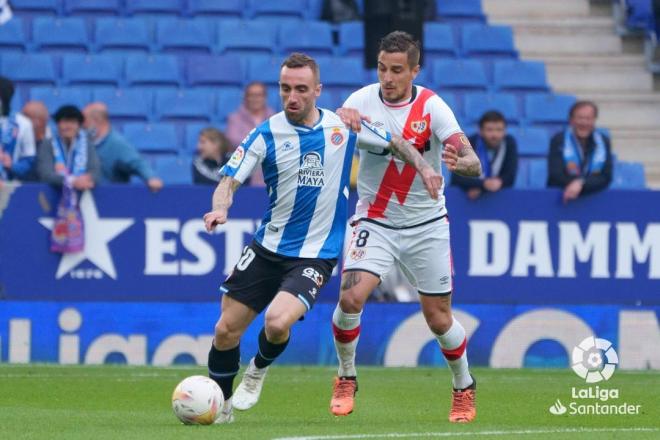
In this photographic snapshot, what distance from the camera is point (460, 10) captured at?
1895cm

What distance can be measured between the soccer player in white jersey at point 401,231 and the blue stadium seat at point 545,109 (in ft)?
28.6

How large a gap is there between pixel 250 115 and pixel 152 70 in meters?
2.75

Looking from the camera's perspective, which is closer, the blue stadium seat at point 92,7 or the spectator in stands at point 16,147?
the spectator in stands at point 16,147

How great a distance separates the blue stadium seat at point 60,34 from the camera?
1741cm

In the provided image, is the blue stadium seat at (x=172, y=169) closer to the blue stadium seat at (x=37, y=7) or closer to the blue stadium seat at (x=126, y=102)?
the blue stadium seat at (x=126, y=102)

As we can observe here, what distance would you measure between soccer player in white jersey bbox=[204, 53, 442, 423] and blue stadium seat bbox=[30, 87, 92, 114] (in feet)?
27.1

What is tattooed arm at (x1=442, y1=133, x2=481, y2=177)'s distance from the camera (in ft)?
27.8

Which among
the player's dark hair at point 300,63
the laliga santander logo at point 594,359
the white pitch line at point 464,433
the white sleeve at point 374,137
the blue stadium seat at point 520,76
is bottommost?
the laliga santander logo at point 594,359

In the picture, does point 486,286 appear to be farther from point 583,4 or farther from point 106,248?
point 583,4

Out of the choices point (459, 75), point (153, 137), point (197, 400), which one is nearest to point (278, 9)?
point (459, 75)

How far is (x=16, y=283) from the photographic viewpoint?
13.3 m

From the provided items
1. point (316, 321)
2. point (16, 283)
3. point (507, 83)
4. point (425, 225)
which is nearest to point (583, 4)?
point (507, 83)

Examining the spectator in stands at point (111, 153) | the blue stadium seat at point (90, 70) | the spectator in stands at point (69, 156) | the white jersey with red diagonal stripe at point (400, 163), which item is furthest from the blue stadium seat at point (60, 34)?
the white jersey with red diagonal stripe at point (400, 163)

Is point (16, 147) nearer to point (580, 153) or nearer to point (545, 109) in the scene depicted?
point (580, 153)
